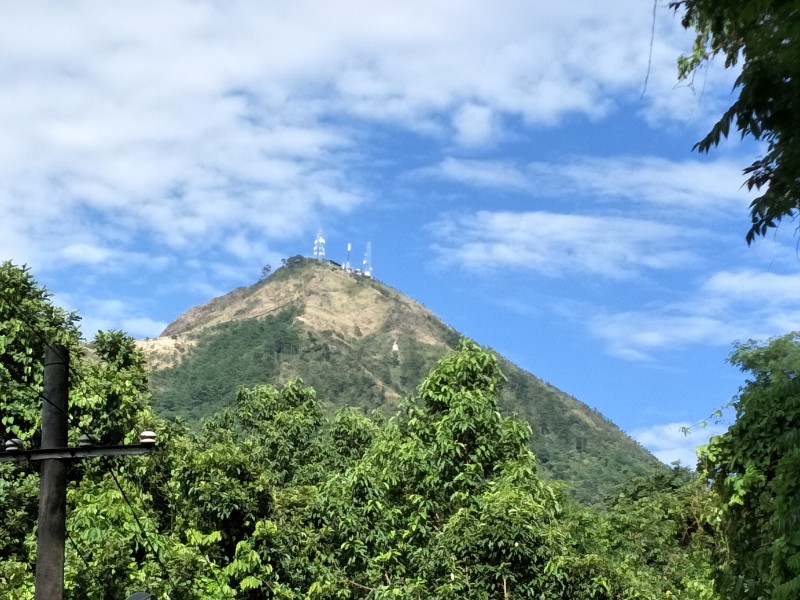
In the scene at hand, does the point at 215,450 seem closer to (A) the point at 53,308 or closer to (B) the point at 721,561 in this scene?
(A) the point at 53,308

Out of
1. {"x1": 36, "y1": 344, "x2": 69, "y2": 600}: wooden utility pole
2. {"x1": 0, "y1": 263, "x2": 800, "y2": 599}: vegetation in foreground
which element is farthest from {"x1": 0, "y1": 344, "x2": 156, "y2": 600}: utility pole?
{"x1": 0, "y1": 263, "x2": 800, "y2": 599}: vegetation in foreground

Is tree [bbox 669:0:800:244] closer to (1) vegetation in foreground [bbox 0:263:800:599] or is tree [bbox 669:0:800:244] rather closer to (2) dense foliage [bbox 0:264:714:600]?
(1) vegetation in foreground [bbox 0:263:800:599]

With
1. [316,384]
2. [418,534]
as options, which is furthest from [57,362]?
[316,384]

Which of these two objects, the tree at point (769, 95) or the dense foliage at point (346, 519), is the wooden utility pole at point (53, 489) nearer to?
the dense foliage at point (346, 519)

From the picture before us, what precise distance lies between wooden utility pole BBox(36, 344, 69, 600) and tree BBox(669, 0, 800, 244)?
7420 mm

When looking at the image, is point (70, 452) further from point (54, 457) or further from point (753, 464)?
point (753, 464)

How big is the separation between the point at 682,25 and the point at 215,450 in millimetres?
14423

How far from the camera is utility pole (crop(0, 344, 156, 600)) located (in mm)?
9211

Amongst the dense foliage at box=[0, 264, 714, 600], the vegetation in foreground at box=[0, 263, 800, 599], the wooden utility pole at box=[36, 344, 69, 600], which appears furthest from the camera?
the dense foliage at box=[0, 264, 714, 600]

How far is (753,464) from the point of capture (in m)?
11.4

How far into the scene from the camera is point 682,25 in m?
5.68

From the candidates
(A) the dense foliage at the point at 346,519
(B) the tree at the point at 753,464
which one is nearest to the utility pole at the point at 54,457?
(A) the dense foliage at the point at 346,519

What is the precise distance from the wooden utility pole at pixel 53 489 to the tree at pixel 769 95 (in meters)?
7.42

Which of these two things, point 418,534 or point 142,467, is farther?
point 142,467
